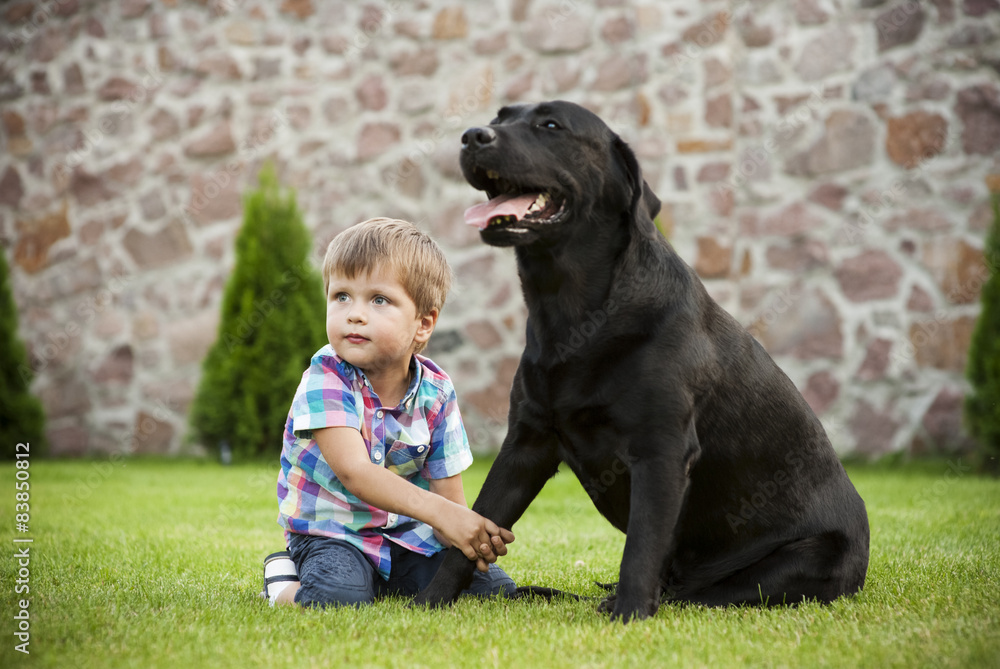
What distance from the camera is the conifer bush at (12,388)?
658 cm

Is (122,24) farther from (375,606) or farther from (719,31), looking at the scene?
(375,606)

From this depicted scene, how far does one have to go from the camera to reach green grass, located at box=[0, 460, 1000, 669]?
5.90ft

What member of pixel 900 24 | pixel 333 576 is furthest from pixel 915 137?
pixel 333 576

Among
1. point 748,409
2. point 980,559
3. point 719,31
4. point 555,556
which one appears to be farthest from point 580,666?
point 719,31

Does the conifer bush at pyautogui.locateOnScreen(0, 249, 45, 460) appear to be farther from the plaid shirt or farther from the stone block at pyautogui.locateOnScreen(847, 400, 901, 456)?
the stone block at pyautogui.locateOnScreen(847, 400, 901, 456)

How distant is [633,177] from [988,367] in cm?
444

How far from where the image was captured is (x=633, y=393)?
227 centimetres

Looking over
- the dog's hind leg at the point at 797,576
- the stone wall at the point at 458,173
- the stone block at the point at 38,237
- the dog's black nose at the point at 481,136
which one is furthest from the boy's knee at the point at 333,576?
the stone block at the point at 38,237

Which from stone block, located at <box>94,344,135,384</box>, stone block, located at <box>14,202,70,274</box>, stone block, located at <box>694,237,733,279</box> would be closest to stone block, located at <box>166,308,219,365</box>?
stone block, located at <box>94,344,135,384</box>

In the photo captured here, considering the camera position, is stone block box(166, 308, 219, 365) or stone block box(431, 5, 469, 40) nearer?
stone block box(431, 5, 469, 40)

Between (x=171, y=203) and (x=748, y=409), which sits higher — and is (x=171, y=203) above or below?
above

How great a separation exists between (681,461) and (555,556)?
50.9 inches

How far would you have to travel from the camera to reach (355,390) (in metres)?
2.54

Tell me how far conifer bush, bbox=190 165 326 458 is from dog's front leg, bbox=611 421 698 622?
444 cm
